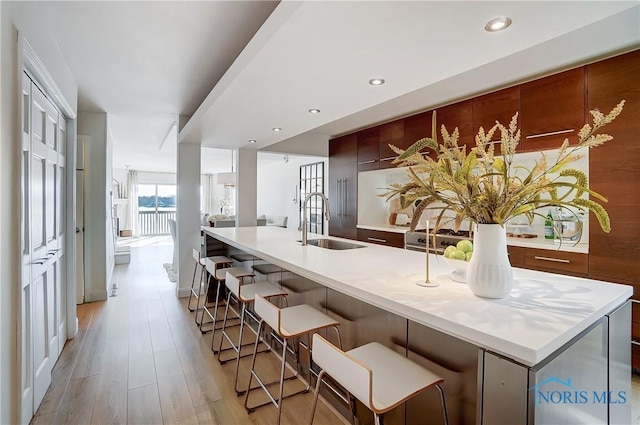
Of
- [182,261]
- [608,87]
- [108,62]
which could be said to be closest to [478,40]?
[608,87]

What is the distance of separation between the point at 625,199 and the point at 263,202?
9667mm

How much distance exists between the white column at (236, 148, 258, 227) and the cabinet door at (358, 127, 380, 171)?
161 cm

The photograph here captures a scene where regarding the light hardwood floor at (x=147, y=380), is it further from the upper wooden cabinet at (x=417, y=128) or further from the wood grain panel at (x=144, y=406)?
the upper wooden cabinet at (x=417, y=128)

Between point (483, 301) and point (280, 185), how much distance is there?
877cm

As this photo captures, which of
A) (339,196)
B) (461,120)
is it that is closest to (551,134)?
(461,120)

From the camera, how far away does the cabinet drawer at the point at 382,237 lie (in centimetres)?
411

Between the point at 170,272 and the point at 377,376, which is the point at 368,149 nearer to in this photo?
the point at 377,376

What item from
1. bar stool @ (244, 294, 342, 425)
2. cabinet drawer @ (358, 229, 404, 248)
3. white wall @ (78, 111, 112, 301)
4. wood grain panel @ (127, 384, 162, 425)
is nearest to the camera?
bar stool @ (244, 294, 342, 425)

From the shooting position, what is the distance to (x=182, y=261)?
4254 millimetres

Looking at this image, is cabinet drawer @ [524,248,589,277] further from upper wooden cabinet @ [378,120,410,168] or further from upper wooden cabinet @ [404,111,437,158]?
upper wooden cabinet @ [378,120,410,168]

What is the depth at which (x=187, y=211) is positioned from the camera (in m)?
4.27

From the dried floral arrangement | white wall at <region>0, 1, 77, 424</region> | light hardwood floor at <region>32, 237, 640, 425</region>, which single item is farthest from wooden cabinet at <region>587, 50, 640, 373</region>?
white wall at <region>0, 1, 77, 424</region>

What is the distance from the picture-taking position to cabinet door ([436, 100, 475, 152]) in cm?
332

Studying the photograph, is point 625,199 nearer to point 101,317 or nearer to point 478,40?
point 478,40
